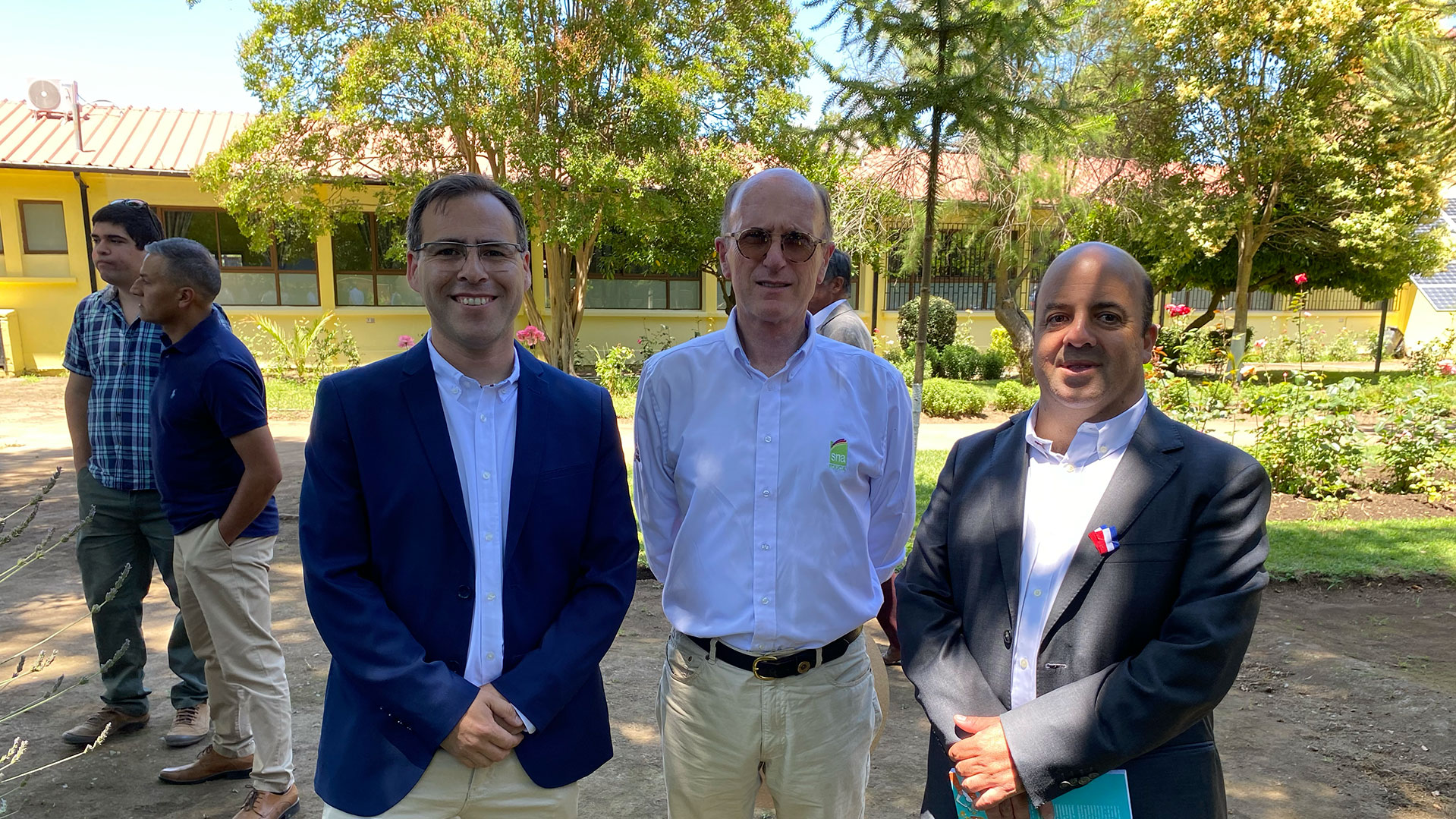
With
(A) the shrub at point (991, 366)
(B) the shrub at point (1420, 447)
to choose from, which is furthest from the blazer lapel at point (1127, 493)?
(A) the shrub at point (991, 366)

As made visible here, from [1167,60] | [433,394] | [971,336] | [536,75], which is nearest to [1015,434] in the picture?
[433,394]

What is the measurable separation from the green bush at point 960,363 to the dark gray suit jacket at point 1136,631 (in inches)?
672

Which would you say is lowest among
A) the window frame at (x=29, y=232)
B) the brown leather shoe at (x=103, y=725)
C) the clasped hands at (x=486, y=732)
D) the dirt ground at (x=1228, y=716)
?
the dirt ground at (x=1228, y=716)

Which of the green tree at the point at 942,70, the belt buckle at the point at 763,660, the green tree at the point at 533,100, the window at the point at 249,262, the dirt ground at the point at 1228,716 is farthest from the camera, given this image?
the window at the point at 249,262

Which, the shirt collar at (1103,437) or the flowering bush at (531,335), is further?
the flowering bush at (531,335)

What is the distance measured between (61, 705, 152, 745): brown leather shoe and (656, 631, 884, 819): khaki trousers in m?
2.96

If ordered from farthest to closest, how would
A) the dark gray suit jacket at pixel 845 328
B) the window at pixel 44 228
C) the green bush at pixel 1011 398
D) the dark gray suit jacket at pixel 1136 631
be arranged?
the window at pixel 44 228
the green bush at pixel 1011 398
the dark gray suit jacket at pixel 845 328
the dark gray suit jacket at pixel 1136 631

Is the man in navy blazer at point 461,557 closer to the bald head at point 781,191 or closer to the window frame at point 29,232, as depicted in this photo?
the bald head at point 781,191

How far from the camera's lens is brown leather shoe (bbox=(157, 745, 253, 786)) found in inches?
139

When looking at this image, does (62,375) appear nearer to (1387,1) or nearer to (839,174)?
(839,174)

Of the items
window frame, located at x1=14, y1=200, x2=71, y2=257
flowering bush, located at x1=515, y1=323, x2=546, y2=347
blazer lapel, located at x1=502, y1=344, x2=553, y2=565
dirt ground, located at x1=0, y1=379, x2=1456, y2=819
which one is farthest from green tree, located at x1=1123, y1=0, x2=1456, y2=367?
window frame, located at x1=14, y1=200, x2=71, y2=257

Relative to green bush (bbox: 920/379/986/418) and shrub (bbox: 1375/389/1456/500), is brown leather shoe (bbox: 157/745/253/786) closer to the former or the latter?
shrub (bbox: 1375/389/1456/500)

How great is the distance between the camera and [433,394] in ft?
6.79

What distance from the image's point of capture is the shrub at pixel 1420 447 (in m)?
8.20
